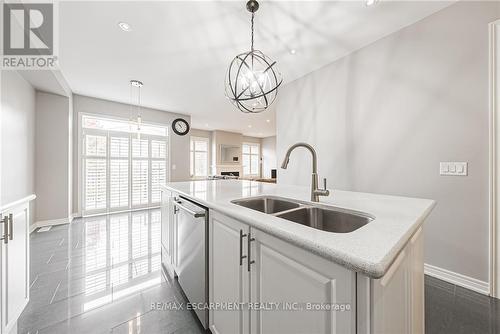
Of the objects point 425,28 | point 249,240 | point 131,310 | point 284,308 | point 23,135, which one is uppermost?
point 425,28

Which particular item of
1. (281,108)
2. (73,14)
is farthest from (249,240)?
(281,108)

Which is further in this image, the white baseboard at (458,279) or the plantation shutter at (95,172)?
the plantation shutter at (95,172)

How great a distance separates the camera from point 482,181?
1.79m

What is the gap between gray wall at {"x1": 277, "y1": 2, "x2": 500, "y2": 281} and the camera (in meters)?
1.81

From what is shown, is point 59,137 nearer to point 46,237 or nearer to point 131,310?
point 46,237

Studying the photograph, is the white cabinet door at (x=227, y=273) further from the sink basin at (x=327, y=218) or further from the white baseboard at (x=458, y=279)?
the white baseboard at (x=458, y=279)

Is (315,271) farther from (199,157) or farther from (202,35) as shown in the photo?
(199,157)

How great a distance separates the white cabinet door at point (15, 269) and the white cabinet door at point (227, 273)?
119 centimetres

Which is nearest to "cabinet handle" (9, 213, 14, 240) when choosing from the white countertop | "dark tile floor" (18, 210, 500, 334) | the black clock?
"dark tile floor" (18, 210, 500, 334)

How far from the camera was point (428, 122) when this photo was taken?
82.0 inches

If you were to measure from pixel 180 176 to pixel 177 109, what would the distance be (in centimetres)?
187

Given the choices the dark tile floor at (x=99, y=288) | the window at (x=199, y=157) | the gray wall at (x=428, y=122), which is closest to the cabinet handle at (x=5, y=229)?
the dark tile floor at (x=99, y=288)

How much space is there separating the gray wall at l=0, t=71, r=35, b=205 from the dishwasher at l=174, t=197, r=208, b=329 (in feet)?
7.15

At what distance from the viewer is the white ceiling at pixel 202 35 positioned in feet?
6.42
